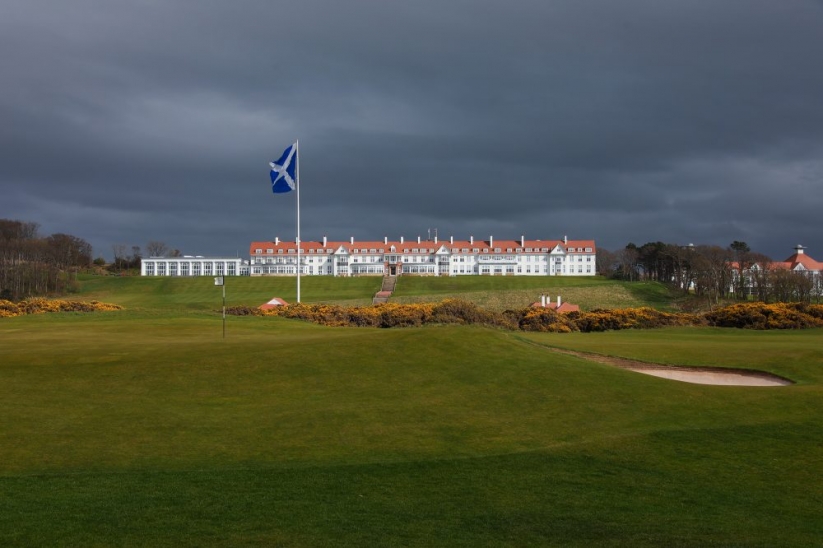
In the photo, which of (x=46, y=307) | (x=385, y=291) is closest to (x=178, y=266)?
(x=385, y=291)

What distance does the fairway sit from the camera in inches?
439

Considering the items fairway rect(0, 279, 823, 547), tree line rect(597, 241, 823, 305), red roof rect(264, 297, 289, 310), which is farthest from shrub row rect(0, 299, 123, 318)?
tree line rect(597, 241, 823, 305)

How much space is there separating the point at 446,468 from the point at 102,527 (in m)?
6.06

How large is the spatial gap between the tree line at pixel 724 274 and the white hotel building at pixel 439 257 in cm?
1547

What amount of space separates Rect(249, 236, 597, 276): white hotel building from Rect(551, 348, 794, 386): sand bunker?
160 metres

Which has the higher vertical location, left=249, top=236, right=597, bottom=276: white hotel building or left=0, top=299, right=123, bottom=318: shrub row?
left=249, top=236, right=597, bottom=276: white hotel building

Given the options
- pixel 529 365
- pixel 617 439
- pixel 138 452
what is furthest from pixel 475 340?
pixel 138 452

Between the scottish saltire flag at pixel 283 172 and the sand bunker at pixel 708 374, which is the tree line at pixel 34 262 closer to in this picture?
the scottish saltire flag at pixel 283 172

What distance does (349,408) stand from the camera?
18344mm

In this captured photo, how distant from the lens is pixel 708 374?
87.0 ft

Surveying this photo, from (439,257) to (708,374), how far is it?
535 ft

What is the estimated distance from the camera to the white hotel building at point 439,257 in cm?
18900

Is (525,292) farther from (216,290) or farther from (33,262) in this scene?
(33,262)

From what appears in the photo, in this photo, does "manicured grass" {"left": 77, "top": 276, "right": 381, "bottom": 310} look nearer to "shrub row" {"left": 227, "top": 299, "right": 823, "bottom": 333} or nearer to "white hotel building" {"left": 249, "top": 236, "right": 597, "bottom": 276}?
"white hotel building" {"left": 249, "top": 236, "right": 597, "bottom": 276}
